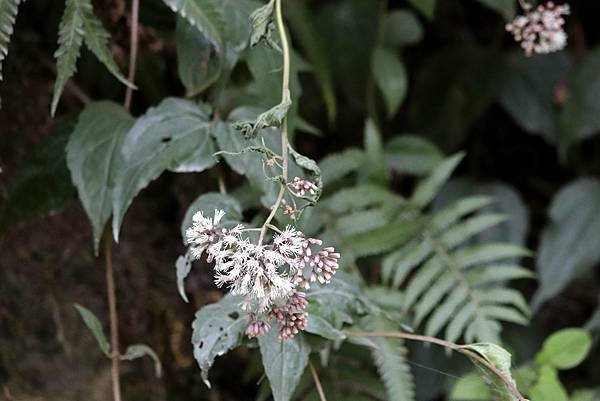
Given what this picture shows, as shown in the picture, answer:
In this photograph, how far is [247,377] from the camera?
1629mm

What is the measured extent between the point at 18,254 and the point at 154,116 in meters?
0.59

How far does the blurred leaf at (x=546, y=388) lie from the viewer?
4.05ft

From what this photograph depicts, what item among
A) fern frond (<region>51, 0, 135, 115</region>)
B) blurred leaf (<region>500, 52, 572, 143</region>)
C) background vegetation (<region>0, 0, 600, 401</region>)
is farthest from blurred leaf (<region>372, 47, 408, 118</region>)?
fern frond (<region>51, 0, 135, 115</region>)

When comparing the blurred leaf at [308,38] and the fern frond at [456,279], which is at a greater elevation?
the blurred leaf at [308,38]

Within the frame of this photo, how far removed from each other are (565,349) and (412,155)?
2.01ft

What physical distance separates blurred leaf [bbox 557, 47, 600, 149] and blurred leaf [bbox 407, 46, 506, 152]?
211mm

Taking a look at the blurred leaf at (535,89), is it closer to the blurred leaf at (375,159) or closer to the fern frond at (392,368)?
the blurred leaf at (375,159)

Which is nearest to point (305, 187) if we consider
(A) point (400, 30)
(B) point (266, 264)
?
(B) point (266, 264)

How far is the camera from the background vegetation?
1.23 m

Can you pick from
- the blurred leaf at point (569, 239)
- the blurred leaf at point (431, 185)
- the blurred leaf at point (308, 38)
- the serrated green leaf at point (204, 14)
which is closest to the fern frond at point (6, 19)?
the serrated green leaf at point (204, 14)

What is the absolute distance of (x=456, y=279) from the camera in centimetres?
149

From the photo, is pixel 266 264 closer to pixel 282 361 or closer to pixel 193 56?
pixel 282 361

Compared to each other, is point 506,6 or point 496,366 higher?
point 506,6

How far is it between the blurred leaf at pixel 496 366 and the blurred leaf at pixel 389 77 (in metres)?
0.90
